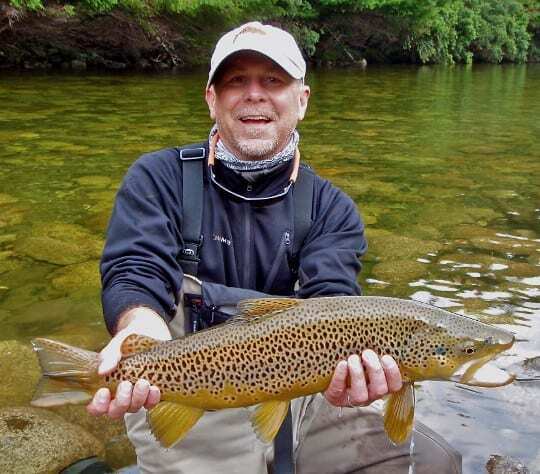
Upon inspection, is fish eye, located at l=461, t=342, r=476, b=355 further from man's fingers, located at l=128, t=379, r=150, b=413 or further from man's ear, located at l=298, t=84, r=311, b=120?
man's ear, located at l=298, t=84, r=311, b=120

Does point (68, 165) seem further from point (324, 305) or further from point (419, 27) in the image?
point (419, 27)

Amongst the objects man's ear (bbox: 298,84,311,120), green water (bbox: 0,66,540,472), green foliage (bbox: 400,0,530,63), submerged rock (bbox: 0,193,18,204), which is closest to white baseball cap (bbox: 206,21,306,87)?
man's ear (bbox: 298,84,311,120)

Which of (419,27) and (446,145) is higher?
(419,27)

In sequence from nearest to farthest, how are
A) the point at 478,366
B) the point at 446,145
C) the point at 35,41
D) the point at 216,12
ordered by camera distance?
the point at 478,366 → the point at 446,145 → the point at 35,41 → the point at 216,12

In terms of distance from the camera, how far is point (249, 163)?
109 inches

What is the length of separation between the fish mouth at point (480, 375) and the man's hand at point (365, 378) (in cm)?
27

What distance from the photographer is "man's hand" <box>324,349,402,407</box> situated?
7.29 ft

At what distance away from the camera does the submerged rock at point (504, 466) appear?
2893 millimetres

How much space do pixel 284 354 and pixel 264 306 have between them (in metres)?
0.17

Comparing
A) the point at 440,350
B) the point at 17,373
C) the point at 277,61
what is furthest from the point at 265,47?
the point at 17,373

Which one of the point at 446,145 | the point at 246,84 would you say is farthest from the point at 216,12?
the point at 246,84

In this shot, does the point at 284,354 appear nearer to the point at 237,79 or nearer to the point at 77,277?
the point at 237,79

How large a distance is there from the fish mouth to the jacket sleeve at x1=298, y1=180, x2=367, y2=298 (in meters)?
0.55

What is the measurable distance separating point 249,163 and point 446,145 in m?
8.69
